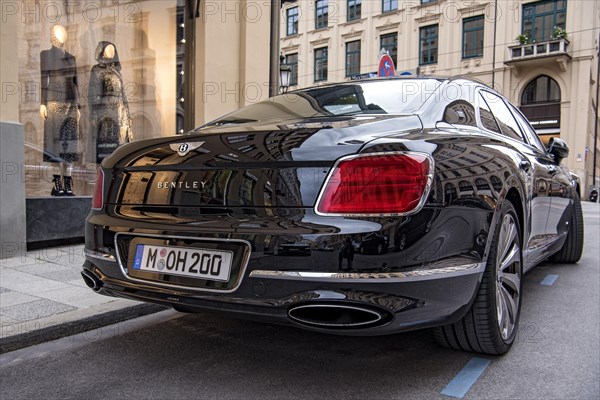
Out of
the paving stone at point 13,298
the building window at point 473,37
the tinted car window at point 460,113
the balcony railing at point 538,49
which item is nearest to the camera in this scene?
the tinted car window at point 460,113

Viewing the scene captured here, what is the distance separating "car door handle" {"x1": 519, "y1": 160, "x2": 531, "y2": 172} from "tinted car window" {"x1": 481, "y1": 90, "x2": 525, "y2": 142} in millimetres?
232

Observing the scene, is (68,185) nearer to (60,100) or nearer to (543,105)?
(60,100)

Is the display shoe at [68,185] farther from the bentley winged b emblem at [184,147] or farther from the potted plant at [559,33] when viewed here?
the potted plant at [559,33]

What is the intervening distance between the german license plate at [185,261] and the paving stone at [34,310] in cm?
133

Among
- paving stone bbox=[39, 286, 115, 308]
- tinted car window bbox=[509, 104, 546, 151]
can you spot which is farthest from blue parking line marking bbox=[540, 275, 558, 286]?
paving stone bbox=[39, 286, 115, 308]

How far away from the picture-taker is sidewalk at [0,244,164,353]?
296cm

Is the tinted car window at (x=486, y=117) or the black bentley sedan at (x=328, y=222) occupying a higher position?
the tinted car window at (x=486, y=117)

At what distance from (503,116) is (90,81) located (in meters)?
6.16

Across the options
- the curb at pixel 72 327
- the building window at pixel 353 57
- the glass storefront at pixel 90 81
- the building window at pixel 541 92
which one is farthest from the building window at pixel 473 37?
the curb at pixel 72 327

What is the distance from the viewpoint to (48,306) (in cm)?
344

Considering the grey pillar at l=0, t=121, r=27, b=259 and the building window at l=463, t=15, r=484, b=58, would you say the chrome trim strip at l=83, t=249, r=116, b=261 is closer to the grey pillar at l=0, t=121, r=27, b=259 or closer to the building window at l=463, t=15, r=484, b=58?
the grey pillar at l=0, t=121, r=27, b=259

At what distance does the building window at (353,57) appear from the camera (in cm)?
3375

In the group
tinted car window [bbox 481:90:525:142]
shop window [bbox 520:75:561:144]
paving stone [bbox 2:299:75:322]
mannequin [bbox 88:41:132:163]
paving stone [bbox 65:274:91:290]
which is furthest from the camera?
shop window [bbox 520:75:561:144]

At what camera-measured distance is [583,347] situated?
2.88 meters
